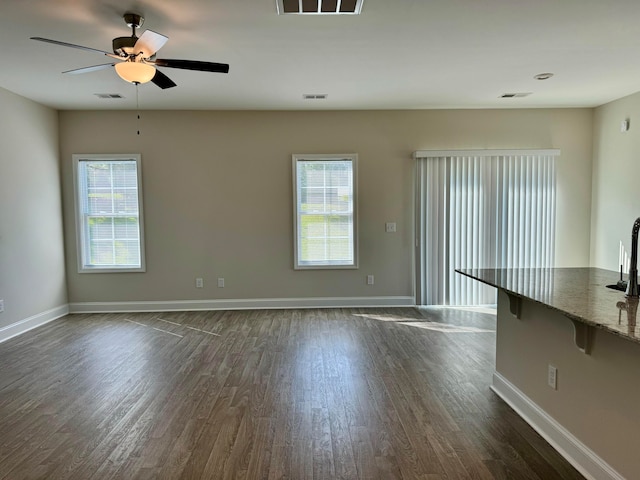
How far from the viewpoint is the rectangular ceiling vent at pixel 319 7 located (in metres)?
2.57

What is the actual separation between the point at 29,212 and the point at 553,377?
5573mm

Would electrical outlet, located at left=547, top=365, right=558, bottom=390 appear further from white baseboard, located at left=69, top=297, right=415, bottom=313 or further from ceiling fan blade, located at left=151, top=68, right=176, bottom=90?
ceiling fan blade, located at left=151, top=68, right=176, bottom=90

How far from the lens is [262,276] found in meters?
5.53

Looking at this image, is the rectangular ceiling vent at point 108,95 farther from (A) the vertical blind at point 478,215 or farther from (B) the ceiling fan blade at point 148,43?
(A) the vertical blind at point 478,215

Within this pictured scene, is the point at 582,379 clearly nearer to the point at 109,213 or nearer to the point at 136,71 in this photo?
the point at 136,71

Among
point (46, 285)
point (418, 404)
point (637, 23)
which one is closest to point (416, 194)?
point (637, 23)

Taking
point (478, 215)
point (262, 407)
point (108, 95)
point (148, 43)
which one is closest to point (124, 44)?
point (148, 43)

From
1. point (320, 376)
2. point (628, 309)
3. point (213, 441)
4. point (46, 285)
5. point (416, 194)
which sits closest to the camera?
point (628, 309)

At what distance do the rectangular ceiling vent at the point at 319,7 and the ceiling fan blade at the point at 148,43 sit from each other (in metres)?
0.80

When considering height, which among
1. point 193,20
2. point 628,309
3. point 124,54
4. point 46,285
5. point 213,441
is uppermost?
point 193,20

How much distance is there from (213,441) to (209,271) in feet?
11.1

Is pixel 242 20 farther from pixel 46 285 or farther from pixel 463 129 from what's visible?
pixel 46 285

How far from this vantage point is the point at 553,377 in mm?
2309

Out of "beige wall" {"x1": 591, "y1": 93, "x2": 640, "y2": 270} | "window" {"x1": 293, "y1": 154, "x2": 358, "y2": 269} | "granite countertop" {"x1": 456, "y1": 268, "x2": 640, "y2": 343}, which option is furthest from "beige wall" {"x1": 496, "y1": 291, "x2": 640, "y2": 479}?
"beige wall" {"x1": 591, "y1": 93, "x2": 640, "y2": 270}
